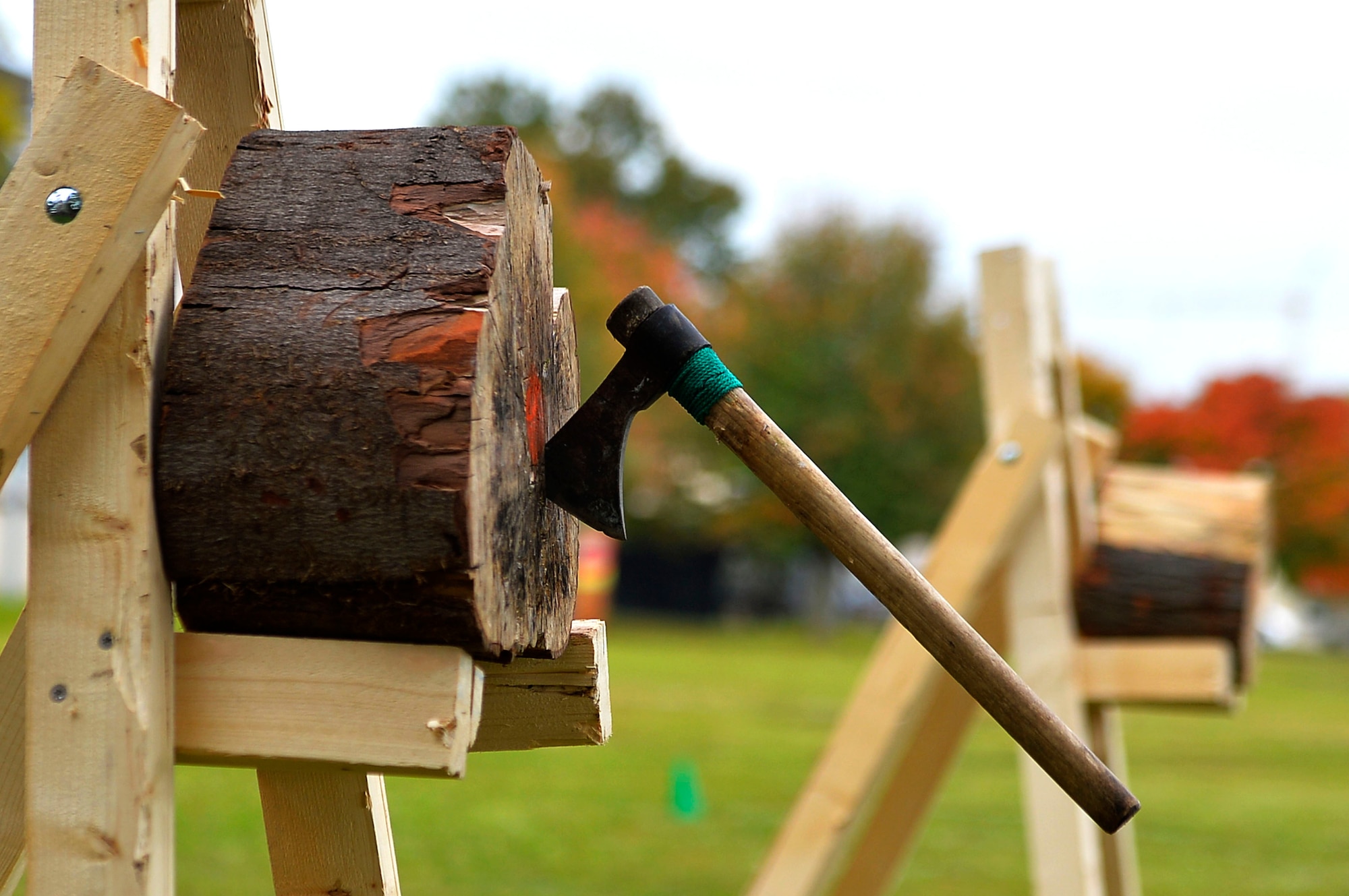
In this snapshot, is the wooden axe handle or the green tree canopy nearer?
the wooden axe handle

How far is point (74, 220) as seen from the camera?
1101 mm

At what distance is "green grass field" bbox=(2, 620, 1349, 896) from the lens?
5133mm

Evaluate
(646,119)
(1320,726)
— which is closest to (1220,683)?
(1320,726)

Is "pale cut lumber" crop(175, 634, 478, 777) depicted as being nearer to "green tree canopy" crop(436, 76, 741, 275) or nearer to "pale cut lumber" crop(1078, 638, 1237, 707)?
"pale cut lumber" crop(1078, 638, 1237, 707)

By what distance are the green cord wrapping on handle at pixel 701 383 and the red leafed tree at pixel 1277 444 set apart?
2022 centimetres

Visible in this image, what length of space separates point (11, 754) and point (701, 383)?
2.61 feet

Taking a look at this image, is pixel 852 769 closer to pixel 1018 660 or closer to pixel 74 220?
pixel 1018 660

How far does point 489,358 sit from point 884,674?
1803mm

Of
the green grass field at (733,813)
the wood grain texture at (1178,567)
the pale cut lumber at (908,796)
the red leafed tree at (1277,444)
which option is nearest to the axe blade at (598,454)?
the pale cut lumber at (908,796)

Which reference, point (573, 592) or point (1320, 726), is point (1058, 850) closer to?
point (573, 592)

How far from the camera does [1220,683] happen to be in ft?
10.4

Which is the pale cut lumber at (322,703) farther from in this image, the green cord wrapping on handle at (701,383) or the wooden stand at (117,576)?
the green cord wrapping on handle at (701,383)

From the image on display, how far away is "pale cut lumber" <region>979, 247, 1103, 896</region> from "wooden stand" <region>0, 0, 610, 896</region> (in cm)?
190

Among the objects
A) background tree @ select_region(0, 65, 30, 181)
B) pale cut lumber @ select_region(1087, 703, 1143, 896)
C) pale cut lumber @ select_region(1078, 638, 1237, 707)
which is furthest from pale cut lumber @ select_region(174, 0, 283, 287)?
background tree @ select_region(0, 65, 30, 181)
